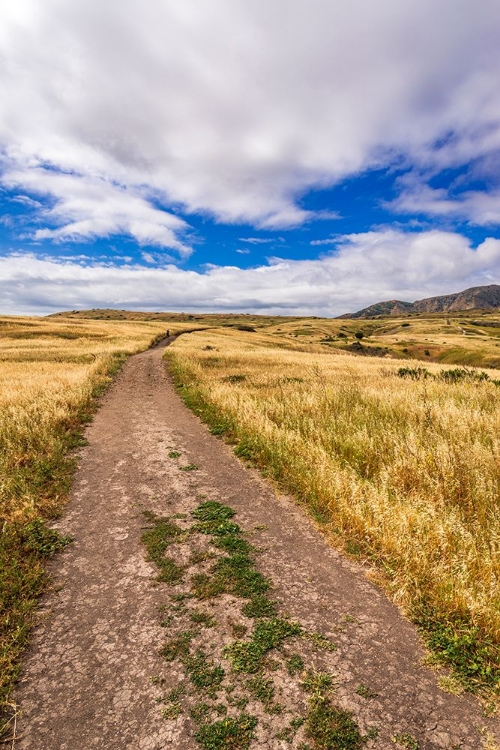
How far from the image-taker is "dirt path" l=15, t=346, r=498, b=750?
10.4 feet

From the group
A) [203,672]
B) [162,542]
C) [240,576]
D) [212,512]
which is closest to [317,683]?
[203,672]

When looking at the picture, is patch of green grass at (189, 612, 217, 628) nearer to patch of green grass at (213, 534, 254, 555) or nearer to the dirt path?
the dirt path

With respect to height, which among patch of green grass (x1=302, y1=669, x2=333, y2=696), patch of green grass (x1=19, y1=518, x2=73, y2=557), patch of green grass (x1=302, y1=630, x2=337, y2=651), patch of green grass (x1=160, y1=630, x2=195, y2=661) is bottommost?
patch of green grass (x1=302, y1=630, x2=337, y2=651)

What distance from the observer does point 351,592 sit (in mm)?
4883

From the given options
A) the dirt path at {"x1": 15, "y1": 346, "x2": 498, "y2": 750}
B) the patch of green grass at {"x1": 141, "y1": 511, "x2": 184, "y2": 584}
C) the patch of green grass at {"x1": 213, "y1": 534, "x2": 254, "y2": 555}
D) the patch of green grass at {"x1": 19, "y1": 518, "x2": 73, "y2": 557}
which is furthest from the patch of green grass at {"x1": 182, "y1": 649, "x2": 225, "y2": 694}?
the patch of green grass at {"x1": 19, "y1": 518, "x2": 73, "y2": 557}

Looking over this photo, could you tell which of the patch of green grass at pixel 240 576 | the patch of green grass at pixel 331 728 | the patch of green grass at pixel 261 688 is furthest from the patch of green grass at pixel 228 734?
the patch of green grass at pixel 240 576

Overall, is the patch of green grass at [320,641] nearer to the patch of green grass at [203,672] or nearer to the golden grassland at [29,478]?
the patch of green grass at [203,672]

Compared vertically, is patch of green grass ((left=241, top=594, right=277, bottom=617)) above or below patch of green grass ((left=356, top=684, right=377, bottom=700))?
above

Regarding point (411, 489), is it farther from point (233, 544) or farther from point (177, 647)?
point (177, 647)

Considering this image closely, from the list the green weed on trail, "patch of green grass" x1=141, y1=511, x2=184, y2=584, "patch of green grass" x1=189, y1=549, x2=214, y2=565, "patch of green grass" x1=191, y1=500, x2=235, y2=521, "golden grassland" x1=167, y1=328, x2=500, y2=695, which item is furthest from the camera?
"patch of green grass" x1=191, y1=500, x2=235, y2=521

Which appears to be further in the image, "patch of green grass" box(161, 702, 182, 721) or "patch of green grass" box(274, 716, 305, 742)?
"patch of green grass" box(161, 702, 182, 721)

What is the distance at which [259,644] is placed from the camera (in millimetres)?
3986

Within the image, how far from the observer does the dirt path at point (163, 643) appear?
10.4ft

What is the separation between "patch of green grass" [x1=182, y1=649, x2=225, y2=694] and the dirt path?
11 centimetres
